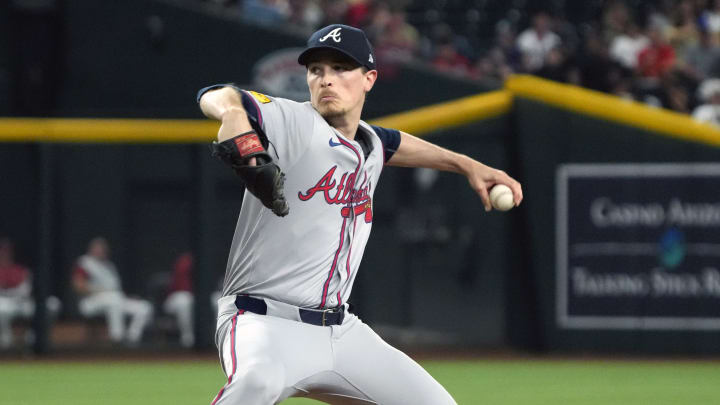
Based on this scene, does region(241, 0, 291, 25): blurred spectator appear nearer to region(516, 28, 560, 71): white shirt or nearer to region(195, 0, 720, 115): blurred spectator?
region(195, 0, 720, 115): blurred spectator

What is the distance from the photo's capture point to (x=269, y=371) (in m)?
3.16

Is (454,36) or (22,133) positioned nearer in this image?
(22,133)

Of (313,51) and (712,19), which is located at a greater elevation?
(712,19)

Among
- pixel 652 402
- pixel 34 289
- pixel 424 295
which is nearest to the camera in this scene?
pixel 652 402

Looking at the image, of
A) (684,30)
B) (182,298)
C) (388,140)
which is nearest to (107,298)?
(182,298)

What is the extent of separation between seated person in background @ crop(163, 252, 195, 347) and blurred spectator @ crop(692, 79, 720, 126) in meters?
5.11

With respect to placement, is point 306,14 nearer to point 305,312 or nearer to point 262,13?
point 262,13

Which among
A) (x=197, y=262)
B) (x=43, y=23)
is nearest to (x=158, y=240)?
(x=197, y=262)

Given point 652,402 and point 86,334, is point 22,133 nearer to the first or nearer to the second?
point 86,334

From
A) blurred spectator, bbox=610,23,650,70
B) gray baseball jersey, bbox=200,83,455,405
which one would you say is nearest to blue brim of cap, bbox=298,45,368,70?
gray baseball jersey, bbox=200,83,455,405

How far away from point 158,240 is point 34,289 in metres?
1.09

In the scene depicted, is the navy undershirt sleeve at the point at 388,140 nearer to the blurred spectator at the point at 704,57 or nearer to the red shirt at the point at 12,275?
the red shirt at the point at 12,275

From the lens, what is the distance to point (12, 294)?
364 inches

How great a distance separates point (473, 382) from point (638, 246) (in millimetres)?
2443
